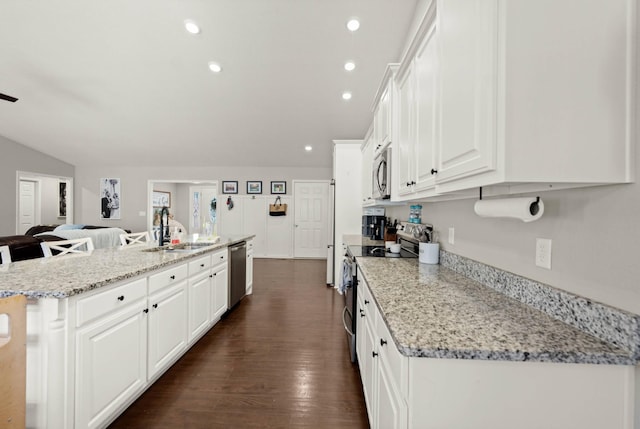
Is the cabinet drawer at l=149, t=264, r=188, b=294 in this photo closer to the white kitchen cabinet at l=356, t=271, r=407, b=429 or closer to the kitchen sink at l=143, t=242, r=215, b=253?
the kitchen sink at l=143, t=242, r=215, b=253

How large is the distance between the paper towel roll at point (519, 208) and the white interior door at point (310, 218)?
607cm

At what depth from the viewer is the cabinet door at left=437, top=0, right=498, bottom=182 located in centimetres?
84

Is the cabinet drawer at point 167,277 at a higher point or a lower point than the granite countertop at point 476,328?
lower

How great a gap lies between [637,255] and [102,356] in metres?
2.17

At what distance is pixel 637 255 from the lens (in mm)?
765

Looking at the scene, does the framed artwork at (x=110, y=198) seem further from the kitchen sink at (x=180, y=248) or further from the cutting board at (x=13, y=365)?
the cutting board at (x=13, y=365)

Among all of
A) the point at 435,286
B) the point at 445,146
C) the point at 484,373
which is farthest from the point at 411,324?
the point at 445,146

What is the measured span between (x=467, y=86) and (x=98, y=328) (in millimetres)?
1960

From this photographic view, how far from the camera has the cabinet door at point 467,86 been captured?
33.0 inches

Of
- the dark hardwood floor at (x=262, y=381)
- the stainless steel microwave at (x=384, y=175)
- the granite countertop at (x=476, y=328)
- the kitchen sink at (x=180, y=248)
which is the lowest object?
the dark hardwood floor at (x=262, y=381)

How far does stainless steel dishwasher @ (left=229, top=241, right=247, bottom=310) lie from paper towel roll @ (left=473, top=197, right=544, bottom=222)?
2720 millimetres

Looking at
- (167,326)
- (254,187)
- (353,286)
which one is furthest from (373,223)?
(254,187)

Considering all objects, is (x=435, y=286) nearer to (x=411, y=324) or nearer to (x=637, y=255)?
(x=411, y=324)

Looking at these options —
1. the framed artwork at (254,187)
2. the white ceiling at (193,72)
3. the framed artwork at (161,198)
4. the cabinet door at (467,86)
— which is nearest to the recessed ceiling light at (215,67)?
the white ceiling at (193,72)
